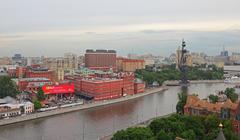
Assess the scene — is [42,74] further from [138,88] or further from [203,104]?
[203,104]

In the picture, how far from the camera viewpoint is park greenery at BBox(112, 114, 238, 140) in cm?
904

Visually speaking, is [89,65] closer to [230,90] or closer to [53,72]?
[53,72]

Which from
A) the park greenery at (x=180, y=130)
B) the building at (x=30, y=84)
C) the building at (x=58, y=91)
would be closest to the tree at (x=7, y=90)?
the building at (x=30, y=84)

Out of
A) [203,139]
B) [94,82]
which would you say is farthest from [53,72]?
[203,139]

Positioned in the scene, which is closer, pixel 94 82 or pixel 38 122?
pixel 38 122

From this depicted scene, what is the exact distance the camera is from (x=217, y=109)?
12.1 metres

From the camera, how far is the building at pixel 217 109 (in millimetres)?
10191

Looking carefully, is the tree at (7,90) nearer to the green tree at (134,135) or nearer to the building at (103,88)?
the building at (103,88)

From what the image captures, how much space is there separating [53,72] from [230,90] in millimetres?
12624

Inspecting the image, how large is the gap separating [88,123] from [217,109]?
4.78 m

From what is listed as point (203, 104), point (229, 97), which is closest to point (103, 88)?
point (229, 97)

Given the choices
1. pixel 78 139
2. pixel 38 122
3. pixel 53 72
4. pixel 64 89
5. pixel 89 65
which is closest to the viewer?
pixel 78 139

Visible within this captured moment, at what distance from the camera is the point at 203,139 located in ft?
32.0

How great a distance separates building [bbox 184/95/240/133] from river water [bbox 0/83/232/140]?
7.63ft
